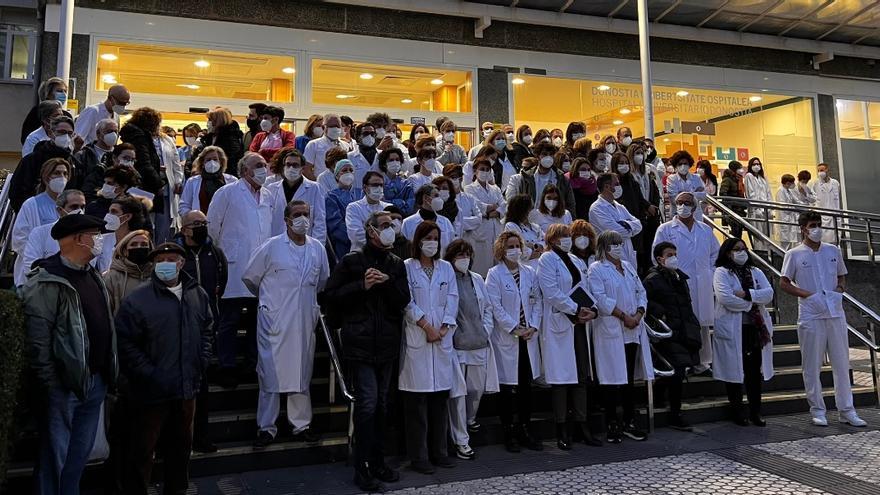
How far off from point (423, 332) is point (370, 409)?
31.5 inches

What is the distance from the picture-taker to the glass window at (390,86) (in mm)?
13898

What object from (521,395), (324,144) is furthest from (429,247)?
(324,144)

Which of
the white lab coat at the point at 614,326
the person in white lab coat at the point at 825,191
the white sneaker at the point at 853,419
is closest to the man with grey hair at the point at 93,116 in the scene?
the white lab coat at the point at 614,326

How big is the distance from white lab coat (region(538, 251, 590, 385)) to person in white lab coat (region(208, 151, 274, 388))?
2757 mm

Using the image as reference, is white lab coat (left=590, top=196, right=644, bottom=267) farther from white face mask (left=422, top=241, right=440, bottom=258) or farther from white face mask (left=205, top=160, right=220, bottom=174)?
white face mask (left=205, top=160, right=220, bottom=174)

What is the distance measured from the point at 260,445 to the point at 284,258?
5.20ft

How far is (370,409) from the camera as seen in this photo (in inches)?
193

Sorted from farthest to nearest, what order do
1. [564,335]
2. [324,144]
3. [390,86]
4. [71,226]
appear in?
1. [390,86]
2. [324,144]
3. [564,335]
4. [71,226]

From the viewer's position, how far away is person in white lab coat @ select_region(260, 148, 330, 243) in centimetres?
673

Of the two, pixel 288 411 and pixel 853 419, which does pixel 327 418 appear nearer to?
pixel 288 411

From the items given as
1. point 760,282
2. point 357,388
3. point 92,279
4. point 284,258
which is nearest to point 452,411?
point 357,388

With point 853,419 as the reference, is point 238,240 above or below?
above

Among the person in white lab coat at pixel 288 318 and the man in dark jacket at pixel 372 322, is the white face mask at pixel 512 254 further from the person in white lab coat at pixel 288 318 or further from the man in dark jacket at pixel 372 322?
the person in white lab coat at pixel 288 318

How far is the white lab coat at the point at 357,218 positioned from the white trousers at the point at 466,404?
1693mm
